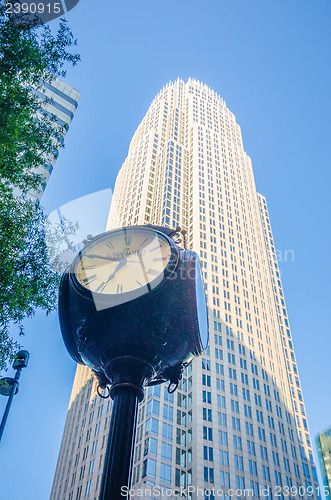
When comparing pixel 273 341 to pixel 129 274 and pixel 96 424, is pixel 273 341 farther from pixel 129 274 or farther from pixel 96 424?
pixel 129 274

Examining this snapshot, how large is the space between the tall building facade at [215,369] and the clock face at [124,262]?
1726 inches

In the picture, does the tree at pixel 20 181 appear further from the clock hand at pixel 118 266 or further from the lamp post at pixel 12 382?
the clock hand at pixel 118 266

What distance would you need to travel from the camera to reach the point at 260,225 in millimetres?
82875

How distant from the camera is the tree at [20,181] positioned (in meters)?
7.52

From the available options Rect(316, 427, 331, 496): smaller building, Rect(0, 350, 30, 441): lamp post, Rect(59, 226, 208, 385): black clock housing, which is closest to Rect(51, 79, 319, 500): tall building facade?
Rect(316, 427, 331, 496): smaller building

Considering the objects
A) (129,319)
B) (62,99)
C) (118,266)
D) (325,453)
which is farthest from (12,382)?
(62,99)

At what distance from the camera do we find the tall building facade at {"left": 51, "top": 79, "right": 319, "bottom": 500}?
48.3 metres

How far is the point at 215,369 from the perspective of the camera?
55938mm

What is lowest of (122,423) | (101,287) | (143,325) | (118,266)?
(122,423)

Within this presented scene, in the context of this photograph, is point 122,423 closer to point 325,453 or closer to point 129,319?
point 129,319

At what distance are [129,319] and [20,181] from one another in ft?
21.0

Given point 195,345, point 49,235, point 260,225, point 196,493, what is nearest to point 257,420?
point 196,493

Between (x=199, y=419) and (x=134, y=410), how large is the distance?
Result: 50.6 metres

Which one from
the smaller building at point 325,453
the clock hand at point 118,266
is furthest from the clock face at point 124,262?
the smaller building at point 325,453
